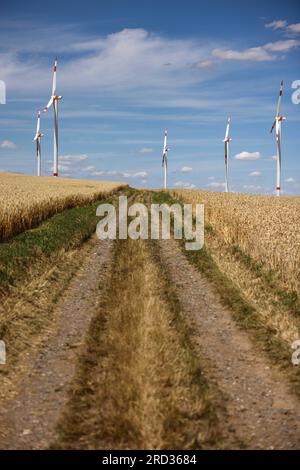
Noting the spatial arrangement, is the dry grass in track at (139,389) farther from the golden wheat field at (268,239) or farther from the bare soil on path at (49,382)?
the golden wheat field at (268,239)

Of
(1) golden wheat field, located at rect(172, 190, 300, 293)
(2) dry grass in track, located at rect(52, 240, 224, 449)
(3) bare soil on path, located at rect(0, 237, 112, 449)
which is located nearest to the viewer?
(2) dry grass in track, located at rect(52, 240, 224, 449)

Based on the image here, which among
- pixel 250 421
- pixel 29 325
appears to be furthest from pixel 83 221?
pixel 250 421

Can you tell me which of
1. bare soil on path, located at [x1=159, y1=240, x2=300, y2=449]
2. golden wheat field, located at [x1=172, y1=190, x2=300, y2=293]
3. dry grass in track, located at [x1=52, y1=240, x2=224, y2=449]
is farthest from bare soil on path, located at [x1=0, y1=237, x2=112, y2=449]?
golden wheat field, located at [x1=172, y1=190, x2=300, y2=293]

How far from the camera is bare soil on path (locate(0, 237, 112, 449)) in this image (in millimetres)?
5676

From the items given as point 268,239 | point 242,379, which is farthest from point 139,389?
point 268,239

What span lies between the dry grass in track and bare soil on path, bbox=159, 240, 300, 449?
0.33 metres

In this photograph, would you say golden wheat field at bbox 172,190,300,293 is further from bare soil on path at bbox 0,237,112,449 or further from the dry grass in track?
bare soil on path at bbox 0,237,112,449

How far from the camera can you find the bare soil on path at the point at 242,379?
5734mm

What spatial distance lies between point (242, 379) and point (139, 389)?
188cm

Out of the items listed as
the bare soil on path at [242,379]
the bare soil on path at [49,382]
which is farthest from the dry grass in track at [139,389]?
the bare soil on path at [242,379]

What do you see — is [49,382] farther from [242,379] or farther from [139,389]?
[242,379]

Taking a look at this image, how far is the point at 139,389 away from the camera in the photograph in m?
6.21

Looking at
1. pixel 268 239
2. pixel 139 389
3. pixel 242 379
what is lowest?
pixel 242 379

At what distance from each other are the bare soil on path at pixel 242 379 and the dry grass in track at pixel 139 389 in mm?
329
